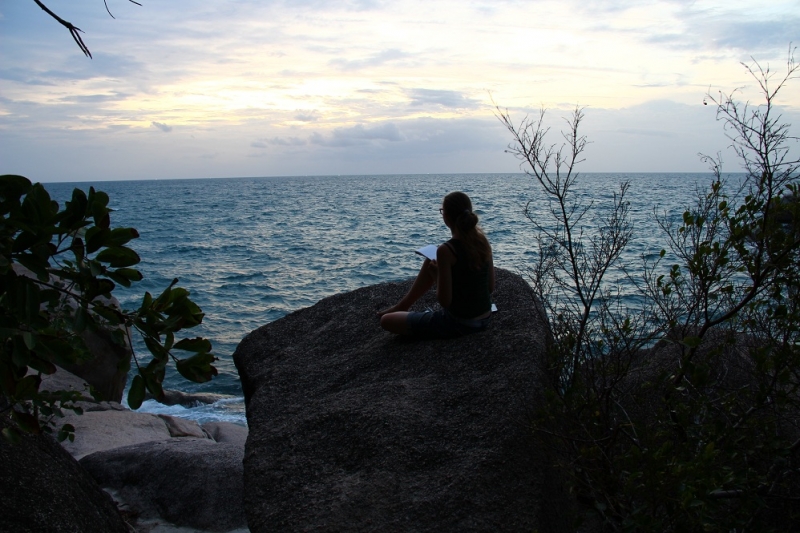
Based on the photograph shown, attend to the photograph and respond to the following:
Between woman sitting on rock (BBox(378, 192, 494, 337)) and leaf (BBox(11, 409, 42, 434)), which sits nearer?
leaf (BBox(11, 409, 42, 434))

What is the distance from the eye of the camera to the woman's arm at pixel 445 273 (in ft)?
18.0

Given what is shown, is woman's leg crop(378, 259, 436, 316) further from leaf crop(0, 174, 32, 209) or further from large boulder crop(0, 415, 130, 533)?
leaf crop(0, 174, 32, 209)

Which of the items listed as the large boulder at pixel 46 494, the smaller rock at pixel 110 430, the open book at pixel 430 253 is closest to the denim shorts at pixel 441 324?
the open book at pixel 430 253

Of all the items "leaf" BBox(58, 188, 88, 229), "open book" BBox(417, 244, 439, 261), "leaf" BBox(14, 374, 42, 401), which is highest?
"leaf" BBox(58, 188, 88, 229)

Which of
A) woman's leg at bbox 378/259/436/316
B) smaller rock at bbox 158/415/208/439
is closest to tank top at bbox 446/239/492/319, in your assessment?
woman's leg at bbox 378/259/436/316

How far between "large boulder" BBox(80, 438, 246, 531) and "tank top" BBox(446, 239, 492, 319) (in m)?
2.29

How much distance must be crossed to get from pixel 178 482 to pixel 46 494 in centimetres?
162

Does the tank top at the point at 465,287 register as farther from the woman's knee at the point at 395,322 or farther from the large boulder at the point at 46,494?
the large boulder at the point at 46,494

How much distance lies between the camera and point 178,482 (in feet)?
17.7

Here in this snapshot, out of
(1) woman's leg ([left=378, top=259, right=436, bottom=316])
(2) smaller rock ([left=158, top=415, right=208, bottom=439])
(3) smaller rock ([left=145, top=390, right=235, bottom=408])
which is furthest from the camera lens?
(3) smaller rock ([left=145, top=390, right=235, bottom=408])

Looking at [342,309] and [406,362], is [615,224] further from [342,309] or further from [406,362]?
[342,309]

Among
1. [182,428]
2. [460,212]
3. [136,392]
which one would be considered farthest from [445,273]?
[182,428]

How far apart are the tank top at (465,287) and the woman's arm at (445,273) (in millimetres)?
41

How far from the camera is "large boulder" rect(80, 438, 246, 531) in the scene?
513 centimetres
